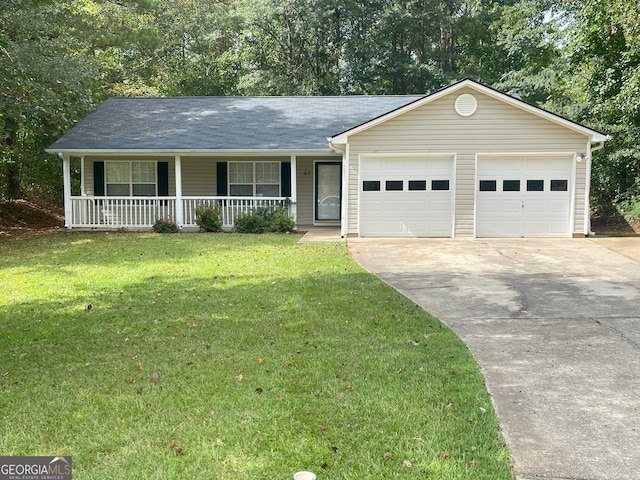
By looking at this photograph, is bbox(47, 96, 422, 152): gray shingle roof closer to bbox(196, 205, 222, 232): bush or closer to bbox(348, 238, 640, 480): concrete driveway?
bbox(196, 205, 222, 232): bush

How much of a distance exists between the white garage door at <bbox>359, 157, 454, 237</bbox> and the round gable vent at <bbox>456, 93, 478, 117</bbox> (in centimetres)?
120

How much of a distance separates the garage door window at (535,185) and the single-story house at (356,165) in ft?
0.08

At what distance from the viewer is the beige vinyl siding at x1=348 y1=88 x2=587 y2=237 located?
13.1 m

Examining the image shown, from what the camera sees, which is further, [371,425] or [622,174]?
[622,174]

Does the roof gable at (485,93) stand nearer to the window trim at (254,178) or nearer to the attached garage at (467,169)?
the attached garage at (467,169)

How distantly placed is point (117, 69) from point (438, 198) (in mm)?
19608

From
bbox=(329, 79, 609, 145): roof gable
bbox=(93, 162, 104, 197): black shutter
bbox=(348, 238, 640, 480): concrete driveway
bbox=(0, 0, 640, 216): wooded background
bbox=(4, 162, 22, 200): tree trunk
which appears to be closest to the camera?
bbox=(348, 238, 640, 480): concrete driveway

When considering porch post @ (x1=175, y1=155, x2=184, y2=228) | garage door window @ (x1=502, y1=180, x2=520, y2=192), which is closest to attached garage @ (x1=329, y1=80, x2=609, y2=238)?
garage door window @ (x1=502, y1=180, x2=520, y2=192)

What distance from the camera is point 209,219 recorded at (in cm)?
1489

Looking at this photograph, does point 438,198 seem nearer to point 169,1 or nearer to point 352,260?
point 352,260

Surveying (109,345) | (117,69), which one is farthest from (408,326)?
(117,69)

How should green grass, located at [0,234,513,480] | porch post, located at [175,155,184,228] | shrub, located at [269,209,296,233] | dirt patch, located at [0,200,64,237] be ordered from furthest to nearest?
dirt patch, located at [0,200,64,237] < porch post, located at [175,155,184,228] < shrub, located at [269,209,296,233] < green grass, located at [0,234,513,480]

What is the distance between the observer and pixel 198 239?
42.5 feet

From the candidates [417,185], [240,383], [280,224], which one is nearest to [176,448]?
[240,383]
